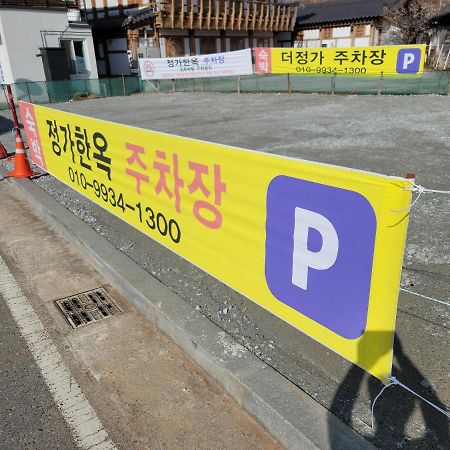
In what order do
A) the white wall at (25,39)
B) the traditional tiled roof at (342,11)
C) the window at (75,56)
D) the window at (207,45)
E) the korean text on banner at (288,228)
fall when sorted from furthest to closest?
the traditional tiled roof at (342,11) < the window at (207,45) < the window at (75,56) < the white wall at (25,39) < the korean text on banner at (288,228)

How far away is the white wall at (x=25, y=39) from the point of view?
72.6 feet

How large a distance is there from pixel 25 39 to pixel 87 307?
23983mm

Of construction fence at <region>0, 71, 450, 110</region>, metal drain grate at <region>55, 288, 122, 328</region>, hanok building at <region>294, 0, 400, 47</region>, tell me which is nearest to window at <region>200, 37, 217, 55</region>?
construction fence at <region>0, 71, 450, 110</region>

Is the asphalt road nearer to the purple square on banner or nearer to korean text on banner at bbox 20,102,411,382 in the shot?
korean text on banner at bbox 20,102,411,382

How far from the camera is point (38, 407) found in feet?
8.94

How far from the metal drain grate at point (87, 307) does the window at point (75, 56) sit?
24926 millimetres

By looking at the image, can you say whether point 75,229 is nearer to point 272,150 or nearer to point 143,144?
point 143,144

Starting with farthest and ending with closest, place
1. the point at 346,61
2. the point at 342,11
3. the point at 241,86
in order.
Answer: the point at 342,11 < the point at 241,86 < the point at 346,61

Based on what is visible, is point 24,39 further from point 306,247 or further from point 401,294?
point 306,247

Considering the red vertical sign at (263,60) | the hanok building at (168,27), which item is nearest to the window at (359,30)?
the hanok building at (168,27)

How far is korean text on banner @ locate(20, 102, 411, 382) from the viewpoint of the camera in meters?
2.16

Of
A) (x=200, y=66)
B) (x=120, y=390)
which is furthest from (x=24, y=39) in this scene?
(x=120, y=390)

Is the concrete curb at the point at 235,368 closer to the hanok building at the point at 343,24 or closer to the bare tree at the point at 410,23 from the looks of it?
the bare tree at the point at 410,23

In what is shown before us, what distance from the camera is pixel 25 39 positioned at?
2275 centimetres
